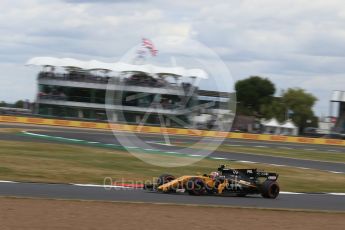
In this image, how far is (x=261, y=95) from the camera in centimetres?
10650

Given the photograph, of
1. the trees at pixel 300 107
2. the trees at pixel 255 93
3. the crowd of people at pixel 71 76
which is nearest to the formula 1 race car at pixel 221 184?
the crowd of people at pixel 71 76

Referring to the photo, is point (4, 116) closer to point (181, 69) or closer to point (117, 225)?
point (181, 69)

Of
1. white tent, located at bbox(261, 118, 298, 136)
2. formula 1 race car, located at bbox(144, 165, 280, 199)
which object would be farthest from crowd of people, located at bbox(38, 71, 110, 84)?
formula 1 race car, located at bbox(144, 165, 280, 199)

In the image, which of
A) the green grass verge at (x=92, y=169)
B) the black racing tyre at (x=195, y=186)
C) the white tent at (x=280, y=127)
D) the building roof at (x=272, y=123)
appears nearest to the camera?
the black racing tyre at (x=195, y=186)

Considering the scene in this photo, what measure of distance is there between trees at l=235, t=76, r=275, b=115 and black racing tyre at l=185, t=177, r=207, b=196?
295 feet

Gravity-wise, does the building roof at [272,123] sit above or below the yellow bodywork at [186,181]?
above

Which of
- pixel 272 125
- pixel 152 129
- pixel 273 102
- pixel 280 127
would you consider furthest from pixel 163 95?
pixel 273 102

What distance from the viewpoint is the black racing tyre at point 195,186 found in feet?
41.5

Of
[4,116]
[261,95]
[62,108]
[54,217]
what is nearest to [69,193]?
[54,217]

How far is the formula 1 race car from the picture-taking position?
41.8ft

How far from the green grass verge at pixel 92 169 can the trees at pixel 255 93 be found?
262 ft

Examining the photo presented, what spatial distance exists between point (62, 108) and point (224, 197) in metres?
43.3

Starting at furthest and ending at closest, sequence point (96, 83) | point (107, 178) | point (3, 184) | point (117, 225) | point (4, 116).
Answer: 1. point (96, 83)
2. point (4, 116)
3. point (107, 178)
4. point (3, 184)
5. point (117, 225)

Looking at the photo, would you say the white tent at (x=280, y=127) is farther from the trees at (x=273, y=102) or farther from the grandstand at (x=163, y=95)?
the grandstand at (x=163, y=95)
